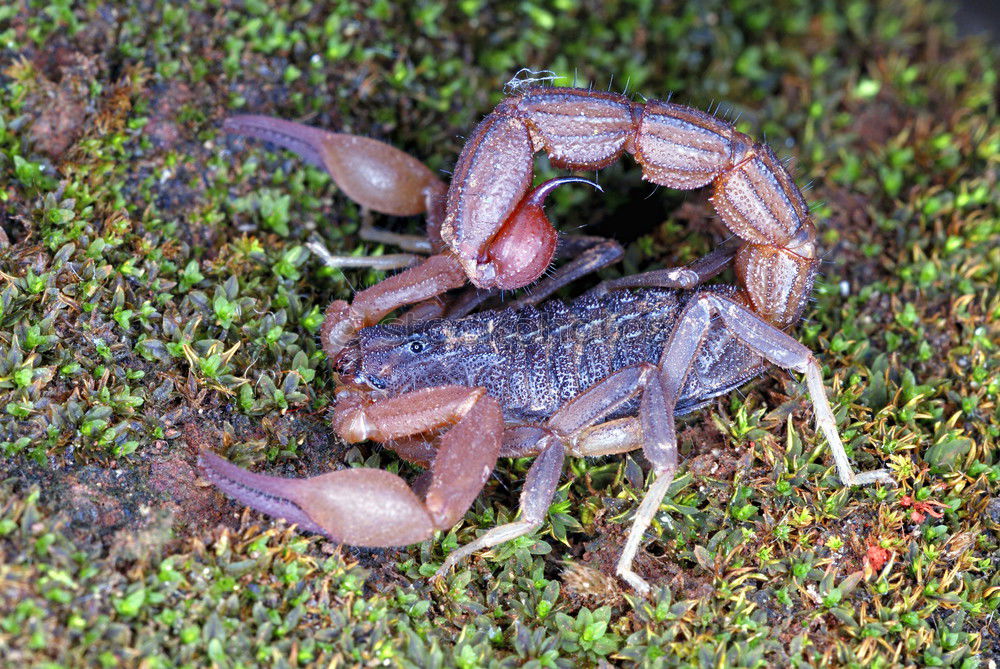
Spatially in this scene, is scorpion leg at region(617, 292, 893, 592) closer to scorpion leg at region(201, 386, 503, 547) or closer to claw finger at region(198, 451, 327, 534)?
scorpion leg at region(201, 386, 503, 547)

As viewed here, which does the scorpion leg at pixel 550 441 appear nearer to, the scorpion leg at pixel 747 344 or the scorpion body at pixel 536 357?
the scorpion leg at pixel 747 344

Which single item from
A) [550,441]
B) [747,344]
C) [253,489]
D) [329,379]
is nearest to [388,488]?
[253,489]

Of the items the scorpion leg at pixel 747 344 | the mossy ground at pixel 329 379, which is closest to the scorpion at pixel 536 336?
the scorpion leg at pixel 747 344

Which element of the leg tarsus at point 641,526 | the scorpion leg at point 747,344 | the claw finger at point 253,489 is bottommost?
the leg tarsus at point 641,526

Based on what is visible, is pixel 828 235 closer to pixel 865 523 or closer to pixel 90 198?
pixel 865 523

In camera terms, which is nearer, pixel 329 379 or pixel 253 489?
pixel 253 489

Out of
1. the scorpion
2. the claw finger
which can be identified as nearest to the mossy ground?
the claw finger

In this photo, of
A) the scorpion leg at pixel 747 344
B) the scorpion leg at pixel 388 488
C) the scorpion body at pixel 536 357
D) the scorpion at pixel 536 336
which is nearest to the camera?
the scorpion leg at pixel 388 488

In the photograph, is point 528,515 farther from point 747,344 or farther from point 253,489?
point 747,344
